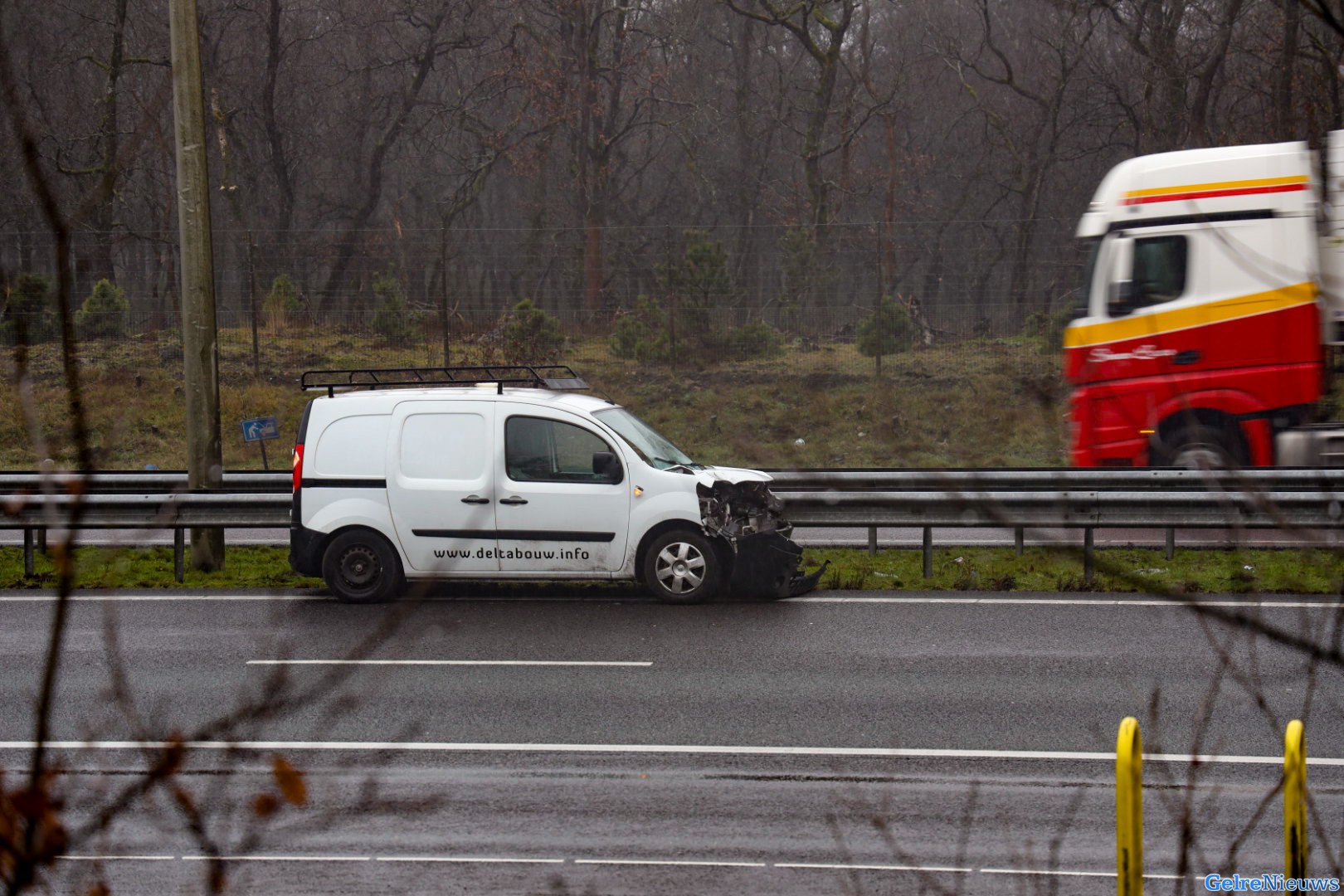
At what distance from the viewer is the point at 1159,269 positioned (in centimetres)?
1330

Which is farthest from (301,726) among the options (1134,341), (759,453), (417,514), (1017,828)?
(1134,341)

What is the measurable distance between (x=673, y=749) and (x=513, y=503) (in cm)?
374

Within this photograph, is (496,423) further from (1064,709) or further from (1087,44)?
(1087,44)

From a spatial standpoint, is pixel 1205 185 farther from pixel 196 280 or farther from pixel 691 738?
pixel 196 280

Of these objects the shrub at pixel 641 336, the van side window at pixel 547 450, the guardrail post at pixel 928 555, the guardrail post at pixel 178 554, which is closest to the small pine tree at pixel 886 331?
the shrub at pixel 641 336

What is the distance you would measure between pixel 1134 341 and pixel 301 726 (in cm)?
967

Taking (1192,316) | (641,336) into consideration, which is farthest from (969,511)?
(641,336)

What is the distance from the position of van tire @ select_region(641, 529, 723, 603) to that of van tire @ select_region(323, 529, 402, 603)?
1992 millimetres

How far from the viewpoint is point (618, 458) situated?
9883 millimetres

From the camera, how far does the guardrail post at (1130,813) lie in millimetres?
2572

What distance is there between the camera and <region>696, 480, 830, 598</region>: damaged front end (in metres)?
9.83

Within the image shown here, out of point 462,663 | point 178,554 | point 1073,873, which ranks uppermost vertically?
point 178,554

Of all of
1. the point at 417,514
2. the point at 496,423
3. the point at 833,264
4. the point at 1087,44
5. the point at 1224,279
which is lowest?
the point at 417,514

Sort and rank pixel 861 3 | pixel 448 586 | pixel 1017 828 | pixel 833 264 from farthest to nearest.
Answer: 1. pixel 861 3
2. pixel 833 264
3. pixel 448 586
4. pixel 1017 828
